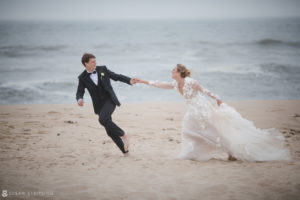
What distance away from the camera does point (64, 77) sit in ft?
58.2

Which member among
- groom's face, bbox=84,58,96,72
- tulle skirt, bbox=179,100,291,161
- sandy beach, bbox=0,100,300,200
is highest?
groom's face, bbox=84,58,96,72

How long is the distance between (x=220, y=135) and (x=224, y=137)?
0.25 ft

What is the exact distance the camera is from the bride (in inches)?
193

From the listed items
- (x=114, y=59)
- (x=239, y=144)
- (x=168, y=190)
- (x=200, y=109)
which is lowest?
(x=168, y=190)

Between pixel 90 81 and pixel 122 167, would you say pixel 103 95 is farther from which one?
pixel 122 167

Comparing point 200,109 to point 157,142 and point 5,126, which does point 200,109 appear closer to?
point 157,142

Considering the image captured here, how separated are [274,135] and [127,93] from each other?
9.84m

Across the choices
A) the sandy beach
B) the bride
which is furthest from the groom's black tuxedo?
the bride

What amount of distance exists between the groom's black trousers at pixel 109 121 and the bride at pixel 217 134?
124 cm

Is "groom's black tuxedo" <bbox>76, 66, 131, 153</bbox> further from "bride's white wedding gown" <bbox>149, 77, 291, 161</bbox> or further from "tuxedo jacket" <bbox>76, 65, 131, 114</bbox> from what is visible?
"bride's white wedding gown" <bbox>149, 77, 291, 161</bbox>

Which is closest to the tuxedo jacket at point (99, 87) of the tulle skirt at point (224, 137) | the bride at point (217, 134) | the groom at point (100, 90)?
the groom at point (100, 90)

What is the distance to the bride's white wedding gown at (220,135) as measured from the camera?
4.91 m

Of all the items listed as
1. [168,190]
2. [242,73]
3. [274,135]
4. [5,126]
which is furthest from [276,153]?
[242,73]

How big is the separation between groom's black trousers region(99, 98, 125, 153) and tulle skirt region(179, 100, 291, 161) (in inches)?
49.9
